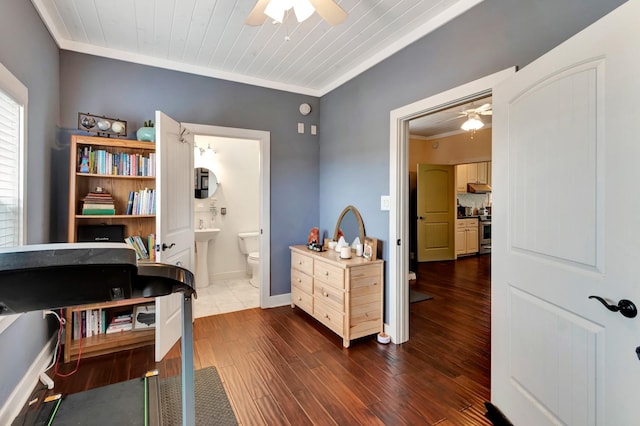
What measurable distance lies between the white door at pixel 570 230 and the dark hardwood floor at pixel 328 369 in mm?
474

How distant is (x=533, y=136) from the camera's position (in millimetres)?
1513

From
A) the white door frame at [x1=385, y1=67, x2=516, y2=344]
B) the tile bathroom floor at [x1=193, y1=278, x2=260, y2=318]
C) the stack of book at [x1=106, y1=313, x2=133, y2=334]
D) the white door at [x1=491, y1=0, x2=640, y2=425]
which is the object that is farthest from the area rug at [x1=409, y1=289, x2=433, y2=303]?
the stack of book at [x1=106, y1=313, x2=133, y2=334]

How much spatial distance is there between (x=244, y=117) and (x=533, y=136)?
2864mm

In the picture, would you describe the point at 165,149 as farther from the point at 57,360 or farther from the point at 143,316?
the point at 57,360

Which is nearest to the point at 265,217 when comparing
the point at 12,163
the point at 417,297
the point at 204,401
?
the point at 204,401

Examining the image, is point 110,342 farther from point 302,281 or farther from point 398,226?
point 398,226

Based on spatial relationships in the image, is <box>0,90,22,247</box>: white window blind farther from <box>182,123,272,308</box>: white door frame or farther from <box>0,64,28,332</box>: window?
<box>182,123,272,308</box>: white door frame

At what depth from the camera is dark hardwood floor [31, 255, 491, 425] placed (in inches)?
73.2

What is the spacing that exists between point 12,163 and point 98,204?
0.73 meters

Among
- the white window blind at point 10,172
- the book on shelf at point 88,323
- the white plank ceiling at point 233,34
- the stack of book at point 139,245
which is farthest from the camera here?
the stack of book at point 139,245

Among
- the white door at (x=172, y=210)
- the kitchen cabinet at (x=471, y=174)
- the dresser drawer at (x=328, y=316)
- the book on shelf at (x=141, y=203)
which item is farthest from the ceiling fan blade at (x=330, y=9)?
the kitchen cabinet at (x=471, y=174)

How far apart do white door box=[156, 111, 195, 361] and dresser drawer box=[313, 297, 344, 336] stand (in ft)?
4.19

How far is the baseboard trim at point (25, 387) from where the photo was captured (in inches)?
68.0

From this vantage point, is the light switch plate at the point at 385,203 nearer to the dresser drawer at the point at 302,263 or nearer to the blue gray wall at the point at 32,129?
the dresser drawer at the point at 302,263
